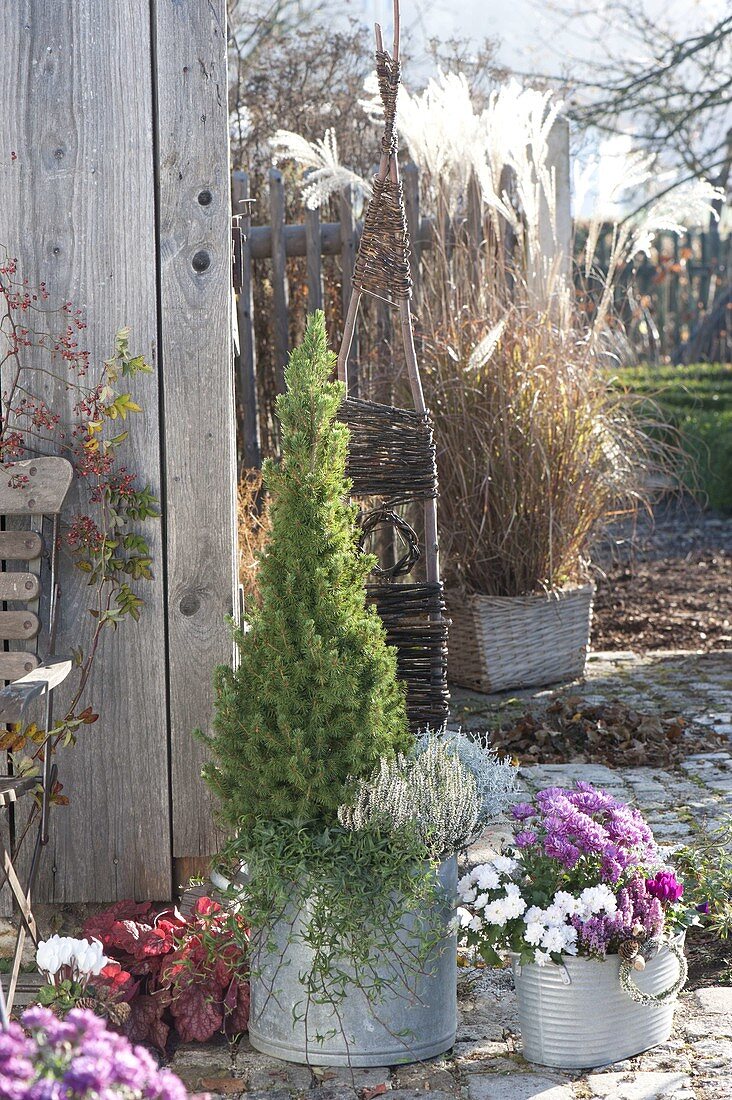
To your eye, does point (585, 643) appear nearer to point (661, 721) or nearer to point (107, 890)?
point (661, 721)

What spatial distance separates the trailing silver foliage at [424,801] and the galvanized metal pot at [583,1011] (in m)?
0.28

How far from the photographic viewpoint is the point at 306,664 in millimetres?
→ 2191

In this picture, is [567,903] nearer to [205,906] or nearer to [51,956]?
[205,906]

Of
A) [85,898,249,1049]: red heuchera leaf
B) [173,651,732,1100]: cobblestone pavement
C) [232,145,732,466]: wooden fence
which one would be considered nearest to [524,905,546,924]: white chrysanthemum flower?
[173,651,732,1100]: cobblestone pavement

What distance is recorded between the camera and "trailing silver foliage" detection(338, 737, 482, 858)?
2.16 m

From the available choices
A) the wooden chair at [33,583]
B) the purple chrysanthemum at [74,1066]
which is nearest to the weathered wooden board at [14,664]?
the wooden chair at [33,583]

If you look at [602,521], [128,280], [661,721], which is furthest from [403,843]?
[602,521]

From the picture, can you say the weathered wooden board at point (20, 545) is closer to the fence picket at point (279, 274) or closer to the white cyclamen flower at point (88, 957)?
the white cyclamen flower at point (88, 957)

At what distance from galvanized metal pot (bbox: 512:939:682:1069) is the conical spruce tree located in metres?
0.50

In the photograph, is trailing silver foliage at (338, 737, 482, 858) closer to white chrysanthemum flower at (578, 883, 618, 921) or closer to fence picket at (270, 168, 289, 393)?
white chrysanthemum flower at (578, 883, 618, 921)

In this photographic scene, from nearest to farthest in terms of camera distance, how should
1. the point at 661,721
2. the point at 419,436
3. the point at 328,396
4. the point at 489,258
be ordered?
the point at 328,396 → the point at 419,436 → the point at 661,721 → the point at 489,258

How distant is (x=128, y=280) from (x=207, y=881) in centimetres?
138

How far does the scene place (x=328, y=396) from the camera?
2312 mm

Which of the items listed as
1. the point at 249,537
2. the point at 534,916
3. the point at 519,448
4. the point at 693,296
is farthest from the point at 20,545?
the point at 693,296
